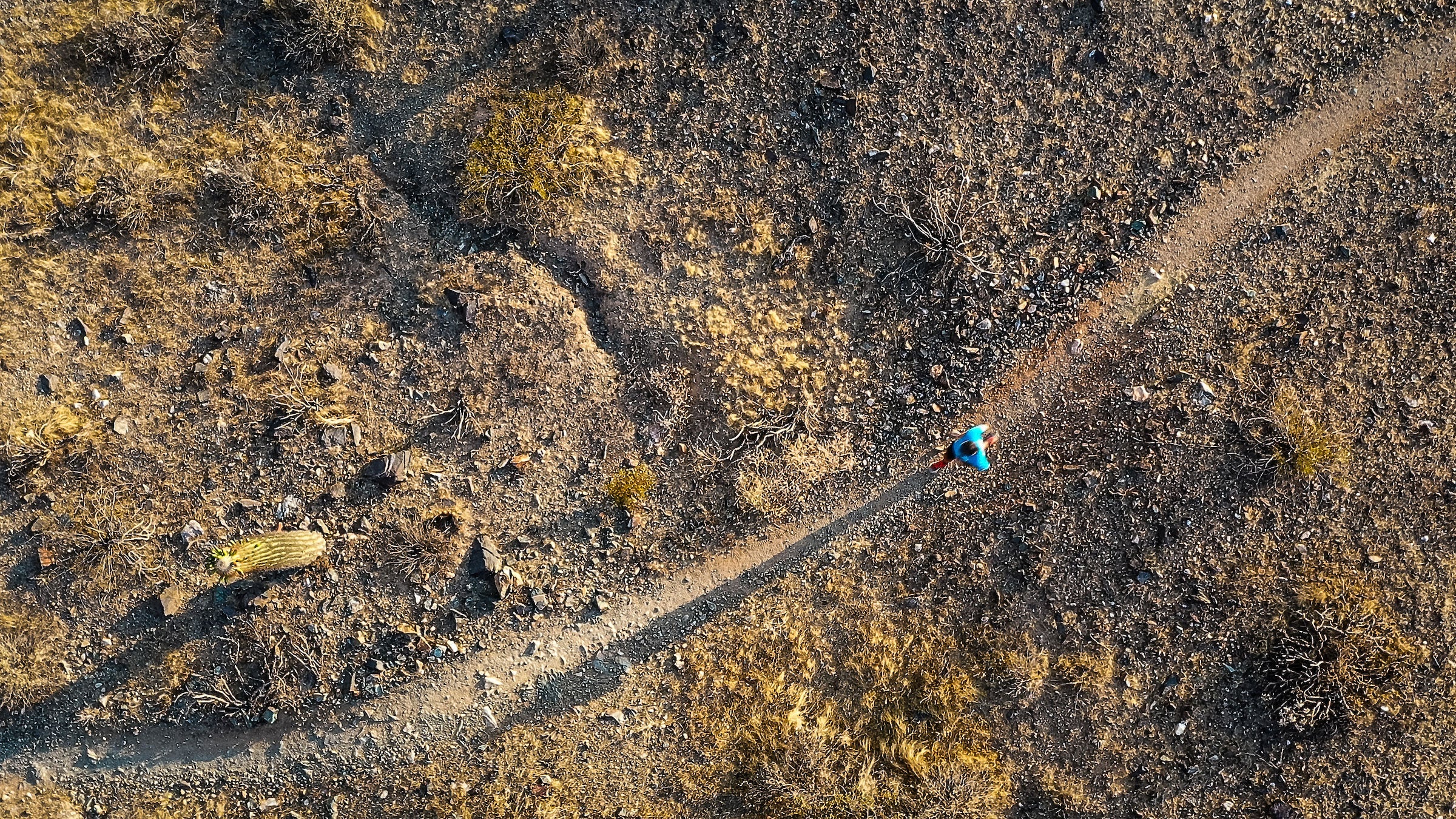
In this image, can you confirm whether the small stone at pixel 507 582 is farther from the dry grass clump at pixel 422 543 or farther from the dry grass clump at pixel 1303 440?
the dry grass clump at pixel 1303 440

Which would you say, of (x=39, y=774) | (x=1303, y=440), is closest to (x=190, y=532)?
(x=39, y=774)

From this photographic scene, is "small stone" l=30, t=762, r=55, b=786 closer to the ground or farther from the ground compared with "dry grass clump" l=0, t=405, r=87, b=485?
closer to the ground

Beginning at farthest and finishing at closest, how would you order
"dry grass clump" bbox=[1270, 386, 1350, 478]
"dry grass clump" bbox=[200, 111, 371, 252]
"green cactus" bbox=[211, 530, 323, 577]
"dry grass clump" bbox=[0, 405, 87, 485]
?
"dry grass clump" bbox=[200, 111, 371, 252] → "dry grass clump" bbox=[1270, 386, 1350, 478] → "dry grass clump" bbox=[0, 405, 87, 485] → "green cactus" bbox=[211, 530, 323, 577]

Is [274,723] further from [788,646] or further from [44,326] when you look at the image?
[788,646]

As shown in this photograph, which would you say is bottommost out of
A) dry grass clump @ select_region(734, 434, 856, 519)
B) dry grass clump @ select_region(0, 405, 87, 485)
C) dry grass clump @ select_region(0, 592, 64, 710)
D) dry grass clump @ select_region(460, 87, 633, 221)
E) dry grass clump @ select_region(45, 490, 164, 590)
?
dry grass clump @ select_region(0, 592, 64, 710)

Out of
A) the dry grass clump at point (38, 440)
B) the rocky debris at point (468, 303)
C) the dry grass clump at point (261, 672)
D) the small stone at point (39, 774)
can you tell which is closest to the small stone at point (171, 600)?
the dry grass clump at point (261, 672)

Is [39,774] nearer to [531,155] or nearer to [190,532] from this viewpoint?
[190,532]

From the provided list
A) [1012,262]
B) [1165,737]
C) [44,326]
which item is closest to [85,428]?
[44,326]

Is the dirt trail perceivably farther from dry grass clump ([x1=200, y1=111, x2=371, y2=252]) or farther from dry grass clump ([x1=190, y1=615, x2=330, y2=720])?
dry grass clump ([x1=200, y1=111, x2=371, y2=252])

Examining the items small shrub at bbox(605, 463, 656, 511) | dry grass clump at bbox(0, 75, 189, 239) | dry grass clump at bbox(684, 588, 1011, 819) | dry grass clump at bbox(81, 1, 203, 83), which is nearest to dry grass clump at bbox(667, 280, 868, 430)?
small shrub at bbox(605, 463, 656, 511)
